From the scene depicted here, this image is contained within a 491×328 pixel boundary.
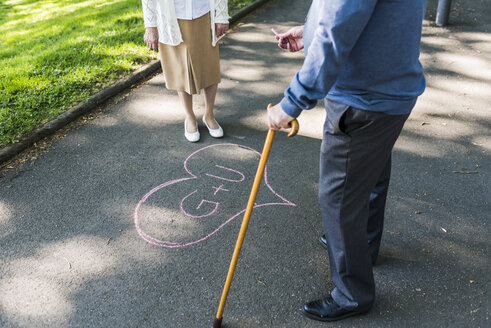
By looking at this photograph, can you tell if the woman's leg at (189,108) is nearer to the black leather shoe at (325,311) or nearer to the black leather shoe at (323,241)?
the black leather shoe at (323,241)

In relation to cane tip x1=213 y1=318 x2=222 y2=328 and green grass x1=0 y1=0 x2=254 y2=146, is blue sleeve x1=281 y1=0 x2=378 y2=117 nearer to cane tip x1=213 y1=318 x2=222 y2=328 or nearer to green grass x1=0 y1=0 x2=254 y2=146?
cane tip x1=213 y1=318 x2=222 y2=328

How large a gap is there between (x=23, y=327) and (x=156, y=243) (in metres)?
0.88

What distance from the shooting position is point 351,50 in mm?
1562

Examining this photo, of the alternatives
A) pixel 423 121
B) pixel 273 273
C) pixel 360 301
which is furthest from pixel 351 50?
pixel 423 121

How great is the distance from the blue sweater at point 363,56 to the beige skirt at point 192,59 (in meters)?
1.73

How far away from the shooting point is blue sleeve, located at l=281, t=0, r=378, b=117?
1.40 meters

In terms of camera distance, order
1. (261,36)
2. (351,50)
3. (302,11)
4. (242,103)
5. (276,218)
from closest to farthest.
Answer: (351,50) < (276,218) < (242,103) < (261,36) < (302,11)

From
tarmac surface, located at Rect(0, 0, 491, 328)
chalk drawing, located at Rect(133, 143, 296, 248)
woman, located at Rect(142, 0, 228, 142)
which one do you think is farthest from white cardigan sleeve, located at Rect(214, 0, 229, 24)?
chalk drawing, located at Rect(133, 143, 296, 248)

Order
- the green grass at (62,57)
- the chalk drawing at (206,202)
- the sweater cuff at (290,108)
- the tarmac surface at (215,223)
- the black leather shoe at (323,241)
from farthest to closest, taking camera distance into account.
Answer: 1. the green grass at (62,57)
2. the chalk drawing at (206,202)
3. the black leather shoe at (323,241)
4. the tarmac surface at (215,223)
5. the sweater cuff at (290,108)

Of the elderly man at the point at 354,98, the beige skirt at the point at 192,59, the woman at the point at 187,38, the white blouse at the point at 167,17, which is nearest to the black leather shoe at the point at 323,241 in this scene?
the elderly man at the point at 354,98

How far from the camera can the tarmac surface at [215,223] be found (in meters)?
2.28

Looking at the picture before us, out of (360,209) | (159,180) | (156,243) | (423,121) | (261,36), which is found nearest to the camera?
(360,209)

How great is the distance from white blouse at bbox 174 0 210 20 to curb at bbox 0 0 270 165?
65.6 inches

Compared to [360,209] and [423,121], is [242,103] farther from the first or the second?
[360,209]
